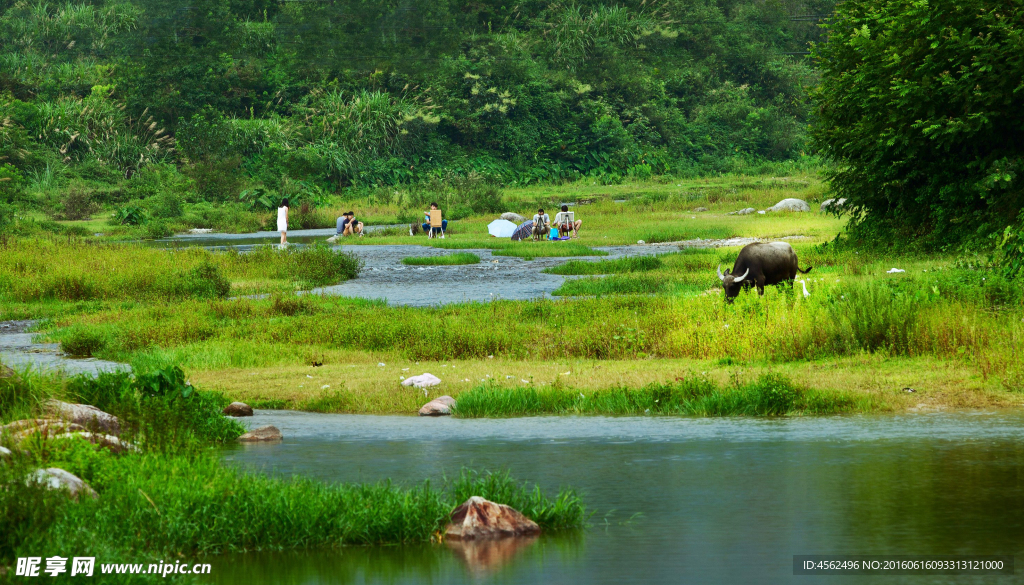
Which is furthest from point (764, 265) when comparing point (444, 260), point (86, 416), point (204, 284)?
point (444, 260)

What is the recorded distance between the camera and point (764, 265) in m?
21.0

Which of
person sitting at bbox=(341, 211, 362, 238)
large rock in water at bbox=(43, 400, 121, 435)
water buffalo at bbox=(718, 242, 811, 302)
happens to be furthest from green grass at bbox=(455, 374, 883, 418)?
person sitting at bbox=(341, 211, 362, 238)

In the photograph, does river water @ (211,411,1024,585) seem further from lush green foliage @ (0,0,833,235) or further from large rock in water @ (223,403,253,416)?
lush green foliage @ (0,0,833,235)

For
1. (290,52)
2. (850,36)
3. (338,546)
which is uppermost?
(290,52)

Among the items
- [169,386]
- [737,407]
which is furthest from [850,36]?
[169,386]

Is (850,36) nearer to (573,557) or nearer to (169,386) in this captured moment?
(169,386)

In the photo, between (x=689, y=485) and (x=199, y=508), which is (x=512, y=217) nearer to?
(x=689, y=485)

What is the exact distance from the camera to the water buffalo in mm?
20828

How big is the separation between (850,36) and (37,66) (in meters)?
59.6

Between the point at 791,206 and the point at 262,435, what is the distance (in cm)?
3831

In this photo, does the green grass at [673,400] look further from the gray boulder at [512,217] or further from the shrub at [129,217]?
the shrub at [129,217]

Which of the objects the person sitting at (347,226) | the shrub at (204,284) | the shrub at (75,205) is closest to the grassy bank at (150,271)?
the shrub at (204,284)

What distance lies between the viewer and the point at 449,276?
29406 mm

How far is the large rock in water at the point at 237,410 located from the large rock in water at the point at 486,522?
5595 mm
